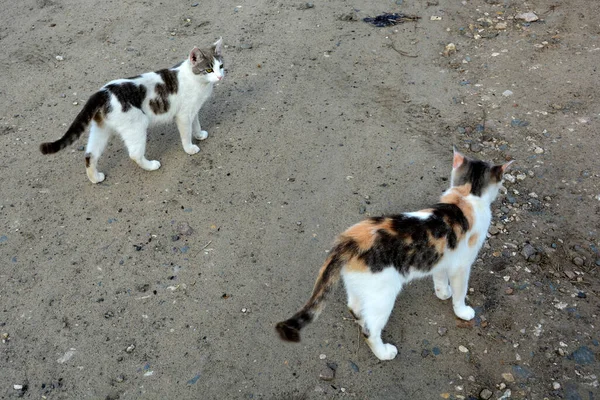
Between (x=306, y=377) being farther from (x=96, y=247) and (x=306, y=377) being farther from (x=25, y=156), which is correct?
(x=25, y=156)

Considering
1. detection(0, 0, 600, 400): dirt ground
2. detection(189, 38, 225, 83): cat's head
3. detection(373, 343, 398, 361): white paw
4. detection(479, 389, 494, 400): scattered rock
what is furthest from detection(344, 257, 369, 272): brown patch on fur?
detection(189, 38, 225, 83): cat's head

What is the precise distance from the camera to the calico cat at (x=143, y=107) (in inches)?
175

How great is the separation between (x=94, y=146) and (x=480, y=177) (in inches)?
133

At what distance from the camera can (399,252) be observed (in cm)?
308

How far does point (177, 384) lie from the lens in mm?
3389

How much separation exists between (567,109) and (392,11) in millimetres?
2940

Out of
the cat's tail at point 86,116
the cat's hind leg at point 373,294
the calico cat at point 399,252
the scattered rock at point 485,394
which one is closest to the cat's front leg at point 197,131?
the cat's tail at point 86,116

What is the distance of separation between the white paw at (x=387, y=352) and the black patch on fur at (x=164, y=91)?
301 centimetres

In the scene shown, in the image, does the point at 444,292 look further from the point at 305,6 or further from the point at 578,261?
the point at 305,6

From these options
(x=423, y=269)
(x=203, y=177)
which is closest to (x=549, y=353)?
(x=423, y=269)

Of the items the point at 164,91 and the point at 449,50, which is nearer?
the point at 164,91

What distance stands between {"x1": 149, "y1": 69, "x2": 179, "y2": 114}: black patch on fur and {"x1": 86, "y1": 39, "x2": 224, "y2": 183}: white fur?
0.03 meters

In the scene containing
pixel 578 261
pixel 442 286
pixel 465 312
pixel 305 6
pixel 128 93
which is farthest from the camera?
pixel 305 6

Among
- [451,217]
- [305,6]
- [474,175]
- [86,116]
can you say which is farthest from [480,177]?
[305,6]
